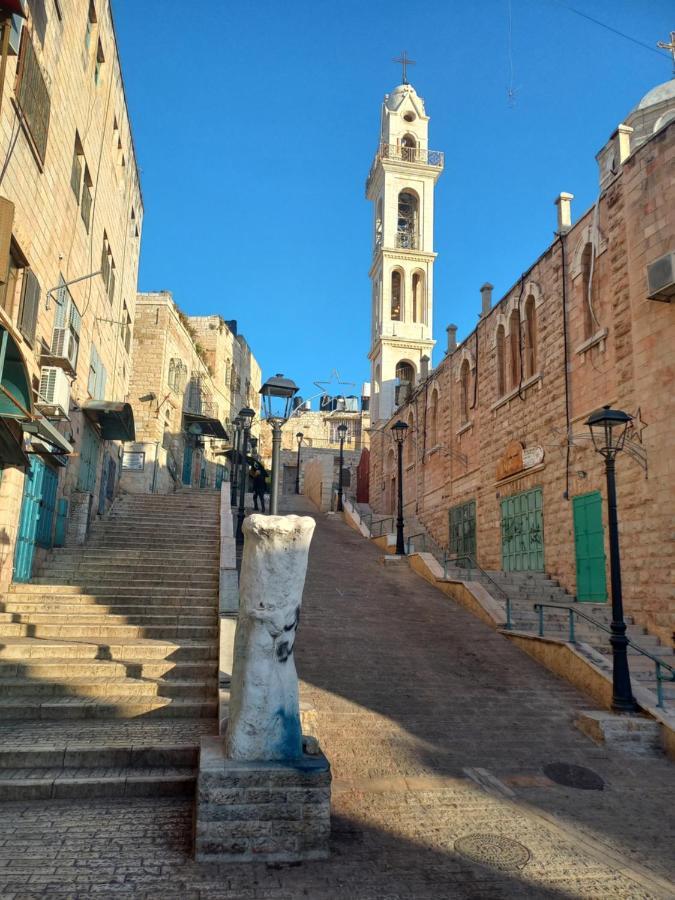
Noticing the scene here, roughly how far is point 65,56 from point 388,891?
14383mm

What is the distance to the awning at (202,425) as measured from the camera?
3027 centimetres

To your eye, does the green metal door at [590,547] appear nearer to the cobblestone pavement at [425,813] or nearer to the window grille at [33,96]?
the cobblestone pavement at [425,813]

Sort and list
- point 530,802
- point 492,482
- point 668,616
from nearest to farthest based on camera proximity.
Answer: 1. point 530,802
2. point 668,616
3. point 492,482

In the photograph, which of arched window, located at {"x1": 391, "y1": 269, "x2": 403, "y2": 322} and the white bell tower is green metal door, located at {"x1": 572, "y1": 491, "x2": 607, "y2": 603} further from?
arched window, located at {"x1": 391, "y1": 269, "x2": 403, "y2": 322}

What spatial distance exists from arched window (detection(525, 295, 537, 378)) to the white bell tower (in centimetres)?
1919

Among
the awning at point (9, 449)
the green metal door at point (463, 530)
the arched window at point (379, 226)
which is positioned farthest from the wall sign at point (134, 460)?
the arched window at point (379, 226)

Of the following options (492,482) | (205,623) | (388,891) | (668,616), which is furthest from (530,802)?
(492,482)

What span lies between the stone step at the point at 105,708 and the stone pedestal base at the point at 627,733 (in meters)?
4.63

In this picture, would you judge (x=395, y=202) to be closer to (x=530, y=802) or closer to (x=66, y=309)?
(x=66, y=309)

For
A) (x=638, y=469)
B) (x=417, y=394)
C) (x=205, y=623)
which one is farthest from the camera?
(x=417, y=394)

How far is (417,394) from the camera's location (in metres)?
28.3

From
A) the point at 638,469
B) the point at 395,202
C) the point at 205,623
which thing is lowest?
the point at 205,623

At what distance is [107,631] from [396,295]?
118ft

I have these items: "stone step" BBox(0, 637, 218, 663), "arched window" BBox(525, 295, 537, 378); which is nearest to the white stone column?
"stone step" BBox(0, 637, 218, 663)
